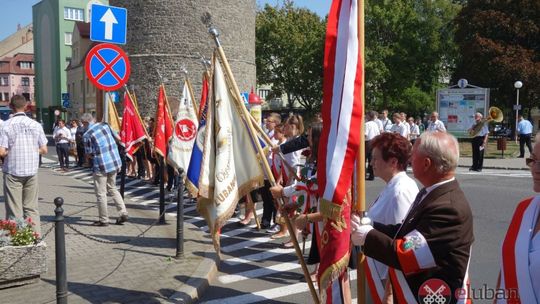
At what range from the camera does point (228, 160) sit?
502 cm

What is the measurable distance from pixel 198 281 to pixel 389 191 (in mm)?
3120

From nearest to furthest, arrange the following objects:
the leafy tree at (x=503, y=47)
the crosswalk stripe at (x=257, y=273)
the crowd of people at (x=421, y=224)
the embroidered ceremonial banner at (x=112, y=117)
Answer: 1. the crowd of people at (x=421, y=224)
2. the crosswalk stripe at (x=257, y=273)
3. the embroidered ceremonial banner at (x=112, y=117)
4. the leafy tree at (x=503, y=47)

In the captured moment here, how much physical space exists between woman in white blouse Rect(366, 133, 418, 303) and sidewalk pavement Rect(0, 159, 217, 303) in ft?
8.31

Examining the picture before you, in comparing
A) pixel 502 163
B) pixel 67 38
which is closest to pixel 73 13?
pixel 67 38

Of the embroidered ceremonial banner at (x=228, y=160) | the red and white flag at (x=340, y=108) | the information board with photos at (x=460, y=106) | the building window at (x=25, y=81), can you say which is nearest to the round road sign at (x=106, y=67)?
the embroidered ceremonial banner at (x=228, y=160)

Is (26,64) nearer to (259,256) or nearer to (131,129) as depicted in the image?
(131,129)

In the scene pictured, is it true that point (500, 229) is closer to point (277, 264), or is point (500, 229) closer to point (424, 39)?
point (277, 264)

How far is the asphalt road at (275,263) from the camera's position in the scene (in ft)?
19.3

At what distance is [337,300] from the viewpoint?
421 centimetres

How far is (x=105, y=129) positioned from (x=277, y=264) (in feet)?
13.5

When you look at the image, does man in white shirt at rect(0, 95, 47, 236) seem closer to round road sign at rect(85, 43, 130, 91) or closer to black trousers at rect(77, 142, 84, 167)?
round road sign at rect(85, 43, 130, 91)

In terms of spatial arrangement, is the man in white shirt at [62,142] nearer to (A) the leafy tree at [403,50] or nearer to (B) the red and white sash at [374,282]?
(B) the red and white sash at [374,282]

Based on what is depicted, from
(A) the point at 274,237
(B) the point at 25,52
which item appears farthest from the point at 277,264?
(B) the point at 25,52

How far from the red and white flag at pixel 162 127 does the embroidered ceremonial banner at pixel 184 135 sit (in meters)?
1.25
